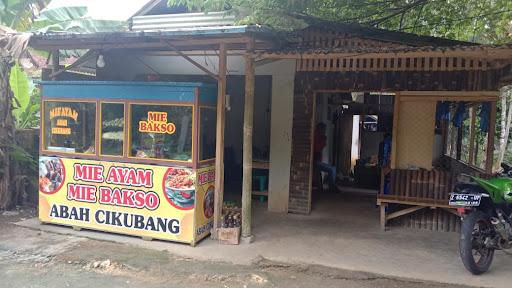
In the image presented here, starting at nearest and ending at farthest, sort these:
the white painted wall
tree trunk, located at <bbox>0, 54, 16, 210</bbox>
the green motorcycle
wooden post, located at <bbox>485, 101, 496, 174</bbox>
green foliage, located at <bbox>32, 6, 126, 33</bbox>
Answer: the green motorcycle < wooden post, located at <bbox>485, 101, 496, 174</bbox> < tree trunk, located at <bbox>0, 54, 16, 210</bbox> < the white painted wall < green foliage, located at <bbox>32, 6, 126, 33</bbox>

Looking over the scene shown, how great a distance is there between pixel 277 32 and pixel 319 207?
3.92 meters

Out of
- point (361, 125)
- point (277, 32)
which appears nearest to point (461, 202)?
point (277, 32)

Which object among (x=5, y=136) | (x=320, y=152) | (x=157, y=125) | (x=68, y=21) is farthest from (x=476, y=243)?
(x=68, y=21)

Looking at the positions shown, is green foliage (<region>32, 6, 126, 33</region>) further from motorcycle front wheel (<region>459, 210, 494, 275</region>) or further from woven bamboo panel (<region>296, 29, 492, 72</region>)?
Result: motorcycle front wheel (<region>459, 210, 494, 275</region>)

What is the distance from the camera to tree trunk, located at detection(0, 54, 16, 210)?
788cm

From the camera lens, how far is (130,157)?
6.50 m

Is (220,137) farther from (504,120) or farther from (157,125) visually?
(504,120)

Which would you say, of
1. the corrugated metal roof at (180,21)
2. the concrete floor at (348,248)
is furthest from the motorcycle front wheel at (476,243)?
the corrugated metal roof at (180,21)

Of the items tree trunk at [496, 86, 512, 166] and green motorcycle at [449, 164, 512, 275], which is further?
tree trunk at [496, 86, 512, 166]

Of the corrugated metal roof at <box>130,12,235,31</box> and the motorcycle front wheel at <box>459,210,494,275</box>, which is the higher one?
the corrugated metal roof at <box>130,12,235,31</box>

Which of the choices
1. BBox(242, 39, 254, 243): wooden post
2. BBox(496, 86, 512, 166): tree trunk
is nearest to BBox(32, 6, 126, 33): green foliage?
BBox(242, 39, 254, 243): wooden post

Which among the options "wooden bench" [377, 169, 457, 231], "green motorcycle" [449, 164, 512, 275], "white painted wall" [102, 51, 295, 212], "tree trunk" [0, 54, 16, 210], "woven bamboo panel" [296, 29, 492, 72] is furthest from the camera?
"white painted wall" [102, 51, 295, 212]

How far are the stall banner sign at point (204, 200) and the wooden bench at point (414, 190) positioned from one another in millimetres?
2665

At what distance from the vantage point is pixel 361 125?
A: 13773mm
